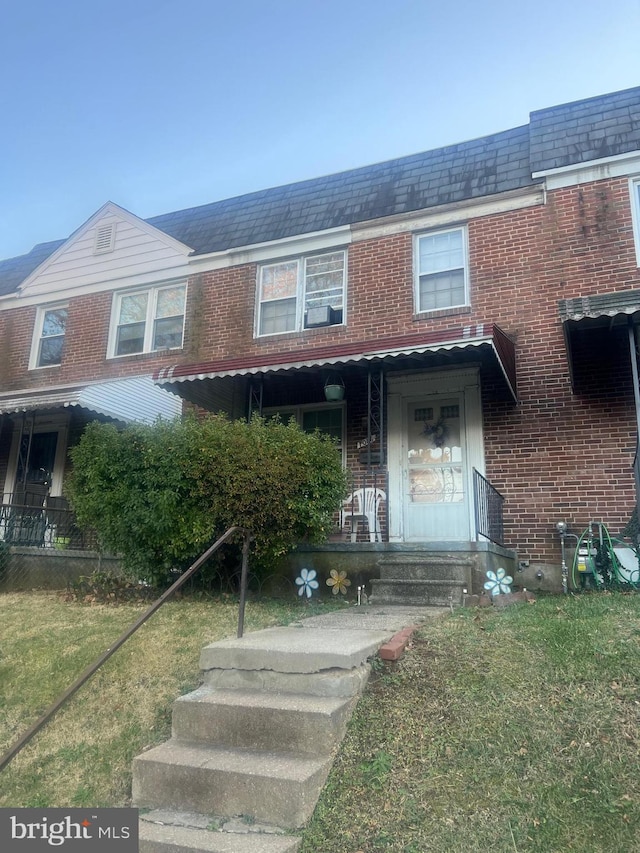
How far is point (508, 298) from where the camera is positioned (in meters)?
9.51

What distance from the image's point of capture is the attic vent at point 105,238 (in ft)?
42.9

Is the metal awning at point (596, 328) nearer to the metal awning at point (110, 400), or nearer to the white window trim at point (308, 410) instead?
the white window trim at point (308, 410)

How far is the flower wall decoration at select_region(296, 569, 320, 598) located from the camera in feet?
25.5

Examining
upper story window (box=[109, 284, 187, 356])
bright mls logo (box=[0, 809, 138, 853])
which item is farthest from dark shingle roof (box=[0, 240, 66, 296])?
bright mls logo (box=[0, 809, 138, 853])

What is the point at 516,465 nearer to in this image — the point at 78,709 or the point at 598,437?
the point at 598,437

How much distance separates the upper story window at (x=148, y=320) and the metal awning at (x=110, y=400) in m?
1.23

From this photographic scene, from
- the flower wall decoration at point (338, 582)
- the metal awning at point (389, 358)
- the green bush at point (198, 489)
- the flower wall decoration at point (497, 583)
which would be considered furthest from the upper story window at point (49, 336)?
the flower wall decoration at point (497, 583)

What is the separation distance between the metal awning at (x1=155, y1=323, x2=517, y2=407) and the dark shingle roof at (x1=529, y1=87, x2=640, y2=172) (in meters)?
3.14

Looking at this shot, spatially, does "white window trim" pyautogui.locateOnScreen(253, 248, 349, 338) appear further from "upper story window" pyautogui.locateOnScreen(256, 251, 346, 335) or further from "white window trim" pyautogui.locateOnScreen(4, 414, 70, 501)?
"white window trim" pyautogui.locateOnScreen(4, 414, 70, 501)

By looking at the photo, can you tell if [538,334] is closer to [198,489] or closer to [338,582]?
[338,582]

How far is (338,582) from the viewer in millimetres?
7727

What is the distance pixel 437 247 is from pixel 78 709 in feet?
27.6

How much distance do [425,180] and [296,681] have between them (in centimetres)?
928

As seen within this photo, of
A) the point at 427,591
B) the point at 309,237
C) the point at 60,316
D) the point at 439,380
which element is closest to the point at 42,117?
the point at 60,316
